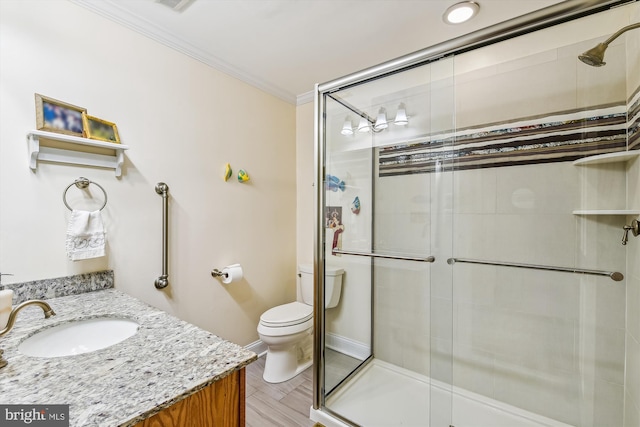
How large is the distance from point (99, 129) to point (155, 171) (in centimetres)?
35

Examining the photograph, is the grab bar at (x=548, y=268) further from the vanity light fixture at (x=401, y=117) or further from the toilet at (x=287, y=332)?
the vanity light fixture at (x=401, y=117)

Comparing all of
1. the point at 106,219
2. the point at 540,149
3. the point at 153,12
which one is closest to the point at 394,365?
the point at 540,149

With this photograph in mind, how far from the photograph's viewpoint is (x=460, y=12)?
1.56 meters

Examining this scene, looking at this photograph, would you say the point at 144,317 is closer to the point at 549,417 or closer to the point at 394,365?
the point at 394,365

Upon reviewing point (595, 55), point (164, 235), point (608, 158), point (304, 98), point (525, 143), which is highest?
point (304, 98)

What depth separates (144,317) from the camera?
Answer: 111 cm

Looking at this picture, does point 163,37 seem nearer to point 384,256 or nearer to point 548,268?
point 384,256

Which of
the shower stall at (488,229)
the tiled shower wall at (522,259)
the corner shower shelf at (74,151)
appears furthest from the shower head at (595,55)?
the corner shower shelf at (74,151)

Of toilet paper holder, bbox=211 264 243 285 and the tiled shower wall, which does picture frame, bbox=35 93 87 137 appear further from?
the tiled shower wall

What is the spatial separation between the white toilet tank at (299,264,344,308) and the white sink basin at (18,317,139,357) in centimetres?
105

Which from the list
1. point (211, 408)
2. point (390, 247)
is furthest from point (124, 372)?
point (390, 247)

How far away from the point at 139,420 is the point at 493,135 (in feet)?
6.68

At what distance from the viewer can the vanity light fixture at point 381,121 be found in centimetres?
197

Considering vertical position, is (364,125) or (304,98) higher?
(304,98)
